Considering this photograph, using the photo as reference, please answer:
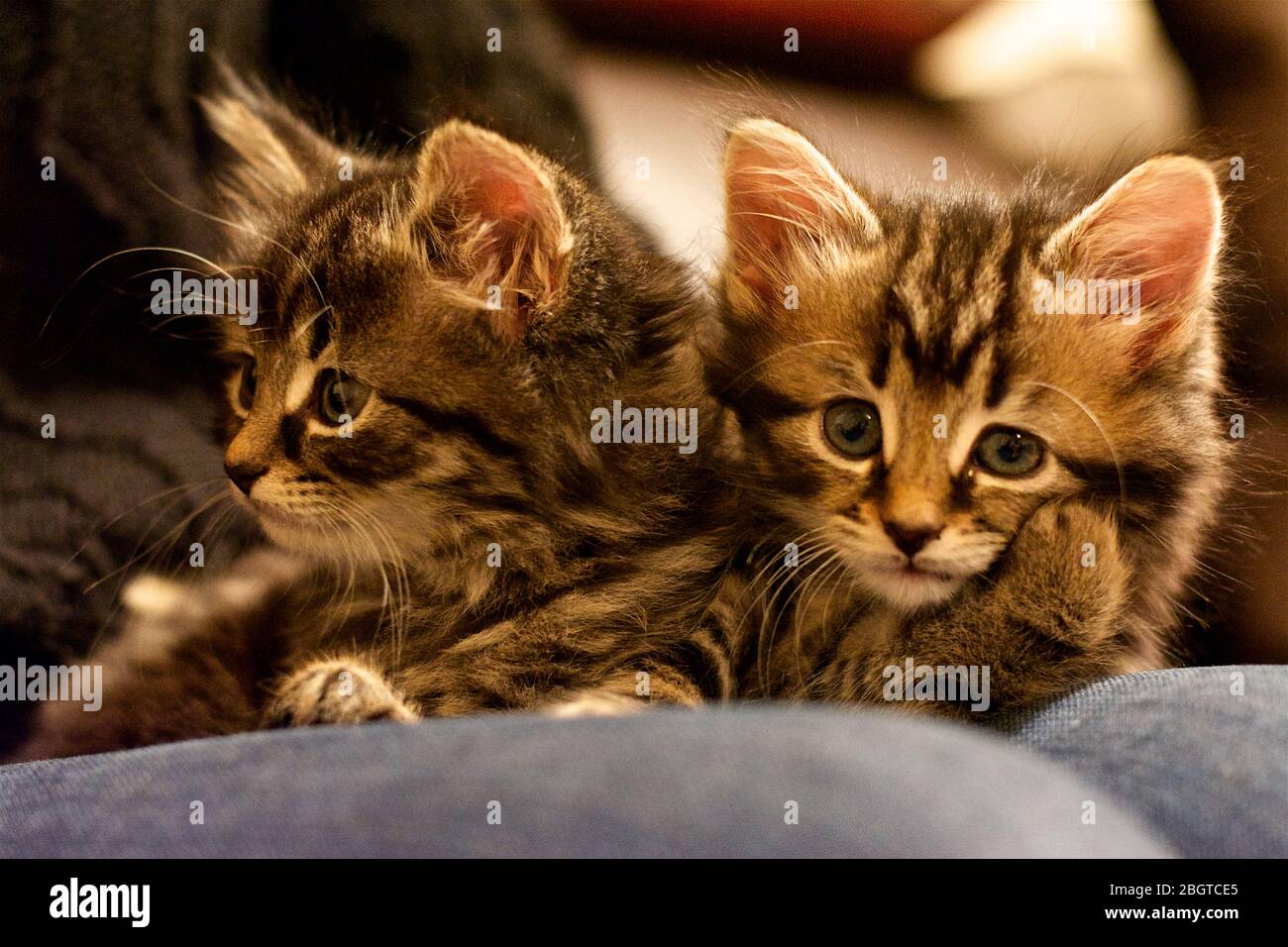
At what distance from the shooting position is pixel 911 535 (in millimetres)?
1220

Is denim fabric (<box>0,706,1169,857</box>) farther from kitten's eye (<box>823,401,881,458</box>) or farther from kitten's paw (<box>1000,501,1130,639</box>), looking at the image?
kitten's eye (<box>823,401,881,458</box>)

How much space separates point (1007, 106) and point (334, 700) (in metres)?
1.81

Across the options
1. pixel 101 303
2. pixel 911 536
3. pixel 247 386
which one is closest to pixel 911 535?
pixel 911 536

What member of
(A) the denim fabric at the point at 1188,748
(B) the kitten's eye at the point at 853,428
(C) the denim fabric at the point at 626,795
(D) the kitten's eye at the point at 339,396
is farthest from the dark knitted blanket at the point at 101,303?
(A) the denim fabric at the point at 1188,748

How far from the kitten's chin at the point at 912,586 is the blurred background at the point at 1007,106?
0.50 meters

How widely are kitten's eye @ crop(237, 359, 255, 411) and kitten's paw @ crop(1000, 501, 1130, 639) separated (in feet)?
3.43

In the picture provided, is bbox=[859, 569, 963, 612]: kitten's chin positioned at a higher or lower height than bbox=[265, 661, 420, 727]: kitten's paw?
higher

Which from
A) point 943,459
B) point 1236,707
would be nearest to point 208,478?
point 943,459

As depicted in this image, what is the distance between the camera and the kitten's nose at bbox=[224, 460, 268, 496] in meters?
1.31

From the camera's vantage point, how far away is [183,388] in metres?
1.71

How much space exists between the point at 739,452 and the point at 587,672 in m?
0.37

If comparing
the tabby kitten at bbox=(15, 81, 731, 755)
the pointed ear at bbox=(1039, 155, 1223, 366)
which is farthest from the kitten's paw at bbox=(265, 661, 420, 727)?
the pointed ear at bbox=(1039, 155, 1223, 366)

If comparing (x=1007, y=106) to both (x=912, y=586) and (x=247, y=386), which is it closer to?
(x=912, y=586)

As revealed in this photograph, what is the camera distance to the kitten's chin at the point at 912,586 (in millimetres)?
1249
